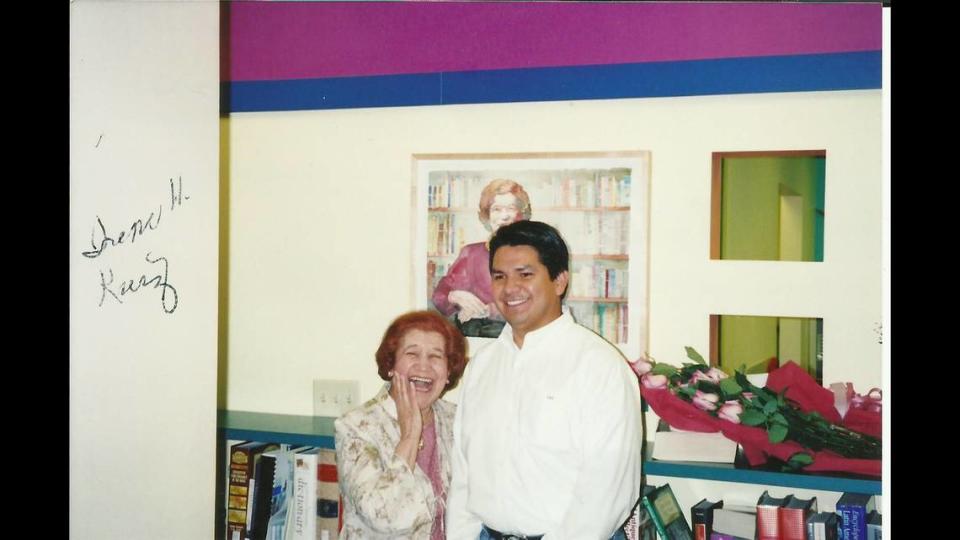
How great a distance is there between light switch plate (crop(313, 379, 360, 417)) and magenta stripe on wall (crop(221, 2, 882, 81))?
0.71m

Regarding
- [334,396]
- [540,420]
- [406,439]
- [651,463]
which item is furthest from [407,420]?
[651,463]

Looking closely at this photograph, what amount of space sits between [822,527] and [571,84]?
1.06m

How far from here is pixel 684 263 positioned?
60.2 inches

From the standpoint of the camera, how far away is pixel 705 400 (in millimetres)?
1547

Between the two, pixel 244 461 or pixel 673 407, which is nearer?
pixel 673 407

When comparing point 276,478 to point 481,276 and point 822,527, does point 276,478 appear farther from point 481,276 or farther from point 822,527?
point 822,527

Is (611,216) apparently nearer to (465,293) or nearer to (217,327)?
(465,293)

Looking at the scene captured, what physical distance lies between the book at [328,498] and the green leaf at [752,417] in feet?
2.97

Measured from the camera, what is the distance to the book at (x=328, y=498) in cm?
170

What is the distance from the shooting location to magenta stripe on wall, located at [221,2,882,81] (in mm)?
1484

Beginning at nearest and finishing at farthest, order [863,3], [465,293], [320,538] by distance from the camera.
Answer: [863,3] → [465,293] → [320,538]

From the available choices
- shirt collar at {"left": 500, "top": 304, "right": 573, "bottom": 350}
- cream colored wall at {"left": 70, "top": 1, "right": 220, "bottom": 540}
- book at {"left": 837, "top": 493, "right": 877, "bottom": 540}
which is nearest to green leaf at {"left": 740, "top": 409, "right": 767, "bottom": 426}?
book at {"left": 837, "top": 493, "right": 877, "bottom": 540}
